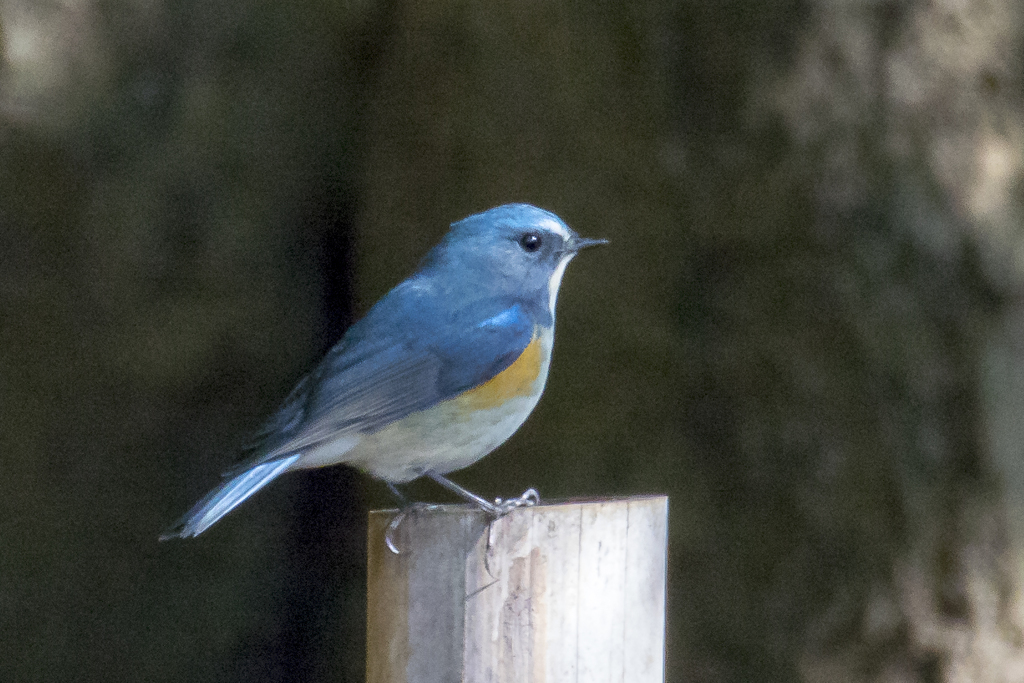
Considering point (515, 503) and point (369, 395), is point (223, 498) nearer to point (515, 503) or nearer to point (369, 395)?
point (369, 395)

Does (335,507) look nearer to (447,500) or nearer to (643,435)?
(447,500)

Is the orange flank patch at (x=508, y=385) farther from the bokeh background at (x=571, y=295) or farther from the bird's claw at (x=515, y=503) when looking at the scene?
the bokeh background at (x=571, y=295)

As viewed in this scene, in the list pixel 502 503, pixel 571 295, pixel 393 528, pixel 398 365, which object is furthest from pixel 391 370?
pixel 571 295

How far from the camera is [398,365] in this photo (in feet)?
10.3

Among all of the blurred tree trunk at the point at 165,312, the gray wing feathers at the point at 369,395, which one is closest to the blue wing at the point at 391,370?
the gray wing feathers at the point at 369,395

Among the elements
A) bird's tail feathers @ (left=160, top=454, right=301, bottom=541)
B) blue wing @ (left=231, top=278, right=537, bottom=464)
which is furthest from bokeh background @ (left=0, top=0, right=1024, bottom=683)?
bird's tail feathers @ (left=160, top=454, right=301, bottom=541)

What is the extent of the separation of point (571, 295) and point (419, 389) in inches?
50.4

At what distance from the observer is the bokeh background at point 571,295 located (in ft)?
12.5

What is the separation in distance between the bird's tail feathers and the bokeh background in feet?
4.83

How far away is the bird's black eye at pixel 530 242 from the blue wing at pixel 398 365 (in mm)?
Result: 213

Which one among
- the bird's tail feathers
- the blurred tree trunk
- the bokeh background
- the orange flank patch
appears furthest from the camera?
the blurred tree trunk

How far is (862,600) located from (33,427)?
308 cm

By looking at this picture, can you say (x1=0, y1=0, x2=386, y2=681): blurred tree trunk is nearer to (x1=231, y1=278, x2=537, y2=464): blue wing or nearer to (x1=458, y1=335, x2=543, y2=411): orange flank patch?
(x1=231, y1=278, x2=537, y2=464): blue wing

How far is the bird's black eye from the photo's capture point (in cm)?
349
